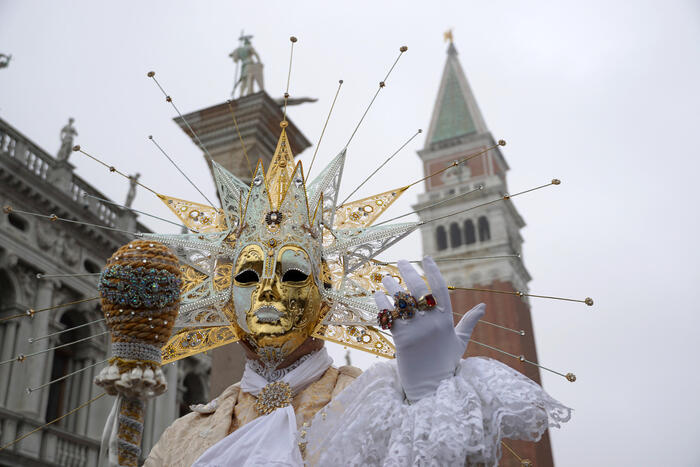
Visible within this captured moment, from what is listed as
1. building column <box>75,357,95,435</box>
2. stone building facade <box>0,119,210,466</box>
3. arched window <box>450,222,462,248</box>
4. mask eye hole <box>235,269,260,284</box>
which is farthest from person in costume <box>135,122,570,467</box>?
arched window <box>450,222,462,248</box>

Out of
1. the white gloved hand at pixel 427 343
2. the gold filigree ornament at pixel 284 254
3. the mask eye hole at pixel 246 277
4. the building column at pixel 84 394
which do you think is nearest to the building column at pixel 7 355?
the building column at pixel 84 394

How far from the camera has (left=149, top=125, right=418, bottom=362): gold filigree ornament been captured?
10.3 ft

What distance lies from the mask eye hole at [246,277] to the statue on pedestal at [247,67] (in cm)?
282

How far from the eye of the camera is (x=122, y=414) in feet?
7.57

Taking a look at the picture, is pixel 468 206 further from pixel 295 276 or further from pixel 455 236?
pixel 295 276

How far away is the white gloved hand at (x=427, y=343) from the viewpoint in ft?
8.20

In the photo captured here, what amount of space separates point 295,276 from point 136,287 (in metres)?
0.93

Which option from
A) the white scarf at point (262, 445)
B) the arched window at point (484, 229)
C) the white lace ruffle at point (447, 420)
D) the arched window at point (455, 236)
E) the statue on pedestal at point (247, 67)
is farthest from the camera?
the arched window at point (455, 236)

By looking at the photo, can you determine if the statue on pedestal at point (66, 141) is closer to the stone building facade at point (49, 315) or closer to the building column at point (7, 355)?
the stone building facade at point (49, 315)

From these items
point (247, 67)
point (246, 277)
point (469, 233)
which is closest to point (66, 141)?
point (247, 67)

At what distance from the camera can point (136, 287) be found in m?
2.35

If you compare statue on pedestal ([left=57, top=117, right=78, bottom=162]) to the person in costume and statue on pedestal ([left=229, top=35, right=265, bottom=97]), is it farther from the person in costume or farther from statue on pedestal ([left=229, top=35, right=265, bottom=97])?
the person in costume

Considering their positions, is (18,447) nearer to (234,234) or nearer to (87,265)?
(87,265)

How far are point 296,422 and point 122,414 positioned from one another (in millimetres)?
831
